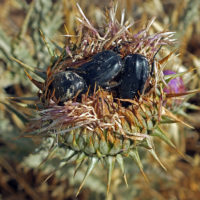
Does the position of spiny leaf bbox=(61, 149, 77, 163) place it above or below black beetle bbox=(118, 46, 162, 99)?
below

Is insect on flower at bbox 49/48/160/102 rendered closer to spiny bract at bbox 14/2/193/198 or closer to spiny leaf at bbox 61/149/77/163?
spiny bract at bbox 14/2/193/198

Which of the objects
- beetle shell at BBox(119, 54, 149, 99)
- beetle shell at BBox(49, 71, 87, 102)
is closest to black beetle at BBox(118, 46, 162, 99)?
beetle shell at BBox(119, 54, 149, 99)

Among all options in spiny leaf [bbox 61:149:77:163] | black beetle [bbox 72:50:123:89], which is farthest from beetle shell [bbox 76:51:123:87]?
spiny leaf [bbox 61:149:77:163]

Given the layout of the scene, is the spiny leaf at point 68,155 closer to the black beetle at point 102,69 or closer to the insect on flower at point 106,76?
the insect on flower at point 106,76

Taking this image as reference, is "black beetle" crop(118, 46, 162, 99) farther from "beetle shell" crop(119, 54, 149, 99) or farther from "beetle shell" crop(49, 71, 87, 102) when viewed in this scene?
"beetle shell" crop(49, 71, 87, 102)

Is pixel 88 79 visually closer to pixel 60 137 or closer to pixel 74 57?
pixel 74 57

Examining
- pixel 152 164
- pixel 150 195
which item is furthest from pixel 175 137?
pixel 150 195

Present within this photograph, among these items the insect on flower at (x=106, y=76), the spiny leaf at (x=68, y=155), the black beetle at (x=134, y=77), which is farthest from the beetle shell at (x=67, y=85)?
the spiny leaf at (x=68, y=155)

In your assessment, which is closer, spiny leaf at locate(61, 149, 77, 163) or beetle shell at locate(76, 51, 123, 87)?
beetle shell at locate(76, 51, 123, 87)
